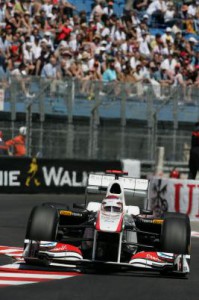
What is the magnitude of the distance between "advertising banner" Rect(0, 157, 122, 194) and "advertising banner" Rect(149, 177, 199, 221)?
19.0 ft

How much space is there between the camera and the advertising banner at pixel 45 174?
→ 2143 cm

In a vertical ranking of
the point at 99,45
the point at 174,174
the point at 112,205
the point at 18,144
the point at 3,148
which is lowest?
the point at 112,205

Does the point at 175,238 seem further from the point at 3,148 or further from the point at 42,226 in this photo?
the point at 3,148

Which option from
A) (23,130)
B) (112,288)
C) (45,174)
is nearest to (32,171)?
(45,174)

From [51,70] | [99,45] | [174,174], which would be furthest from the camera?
[99,45]

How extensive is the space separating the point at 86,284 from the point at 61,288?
42cm

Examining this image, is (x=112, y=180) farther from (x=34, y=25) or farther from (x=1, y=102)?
(x=34, y=25)

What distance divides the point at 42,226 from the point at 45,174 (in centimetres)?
1271

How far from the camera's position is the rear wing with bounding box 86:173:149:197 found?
35.6ft

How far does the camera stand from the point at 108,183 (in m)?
10.8

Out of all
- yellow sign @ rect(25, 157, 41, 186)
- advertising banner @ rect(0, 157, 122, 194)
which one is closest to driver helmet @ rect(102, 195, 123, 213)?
advertising banner @ rect(0, 157, 122, 194)

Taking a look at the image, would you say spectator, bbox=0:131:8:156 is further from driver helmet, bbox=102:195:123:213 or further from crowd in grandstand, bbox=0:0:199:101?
driver helmet, bbox=102:195:123:213

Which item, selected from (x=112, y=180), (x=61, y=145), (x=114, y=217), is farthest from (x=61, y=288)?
(x=61, y=145)

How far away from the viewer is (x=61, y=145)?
22250 millimetres
